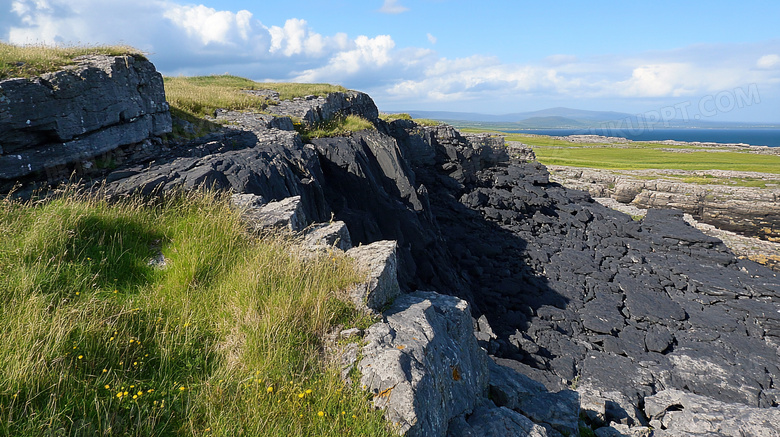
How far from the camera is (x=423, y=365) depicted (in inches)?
160

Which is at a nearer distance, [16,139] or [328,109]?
[16,139]

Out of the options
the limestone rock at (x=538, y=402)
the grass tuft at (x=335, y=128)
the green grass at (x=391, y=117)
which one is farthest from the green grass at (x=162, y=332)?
the green grass at (x=391, y=117)

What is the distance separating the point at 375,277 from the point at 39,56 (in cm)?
1098

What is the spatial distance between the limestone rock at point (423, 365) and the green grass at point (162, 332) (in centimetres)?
31

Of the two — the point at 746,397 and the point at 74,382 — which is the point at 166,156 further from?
the point at 746,397

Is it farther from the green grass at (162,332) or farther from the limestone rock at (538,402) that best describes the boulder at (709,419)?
the green grass at (162,332)

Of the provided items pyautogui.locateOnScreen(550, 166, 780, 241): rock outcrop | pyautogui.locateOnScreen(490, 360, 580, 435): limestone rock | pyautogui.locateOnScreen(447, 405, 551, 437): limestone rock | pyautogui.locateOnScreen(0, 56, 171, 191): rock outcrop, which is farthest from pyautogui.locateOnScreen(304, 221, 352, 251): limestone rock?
pyautogui.locateOnScreen(550, 166, 780, 241): rock outcrop

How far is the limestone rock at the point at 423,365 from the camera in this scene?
3.58 m

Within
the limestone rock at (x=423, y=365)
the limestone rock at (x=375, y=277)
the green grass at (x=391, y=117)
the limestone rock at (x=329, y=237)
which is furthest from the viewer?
the green grass at (x=391, y=117)

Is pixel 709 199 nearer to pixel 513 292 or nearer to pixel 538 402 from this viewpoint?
pixel 513 292

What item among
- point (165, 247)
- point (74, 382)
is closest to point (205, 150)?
point (165, 247)

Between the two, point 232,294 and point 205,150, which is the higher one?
point 205,150

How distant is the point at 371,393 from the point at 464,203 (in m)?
26.6

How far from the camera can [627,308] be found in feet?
60.5
